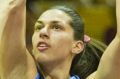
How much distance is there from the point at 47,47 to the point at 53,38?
5 centimetres

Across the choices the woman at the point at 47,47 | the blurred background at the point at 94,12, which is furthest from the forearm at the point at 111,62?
the blurred background at the point at 94,12

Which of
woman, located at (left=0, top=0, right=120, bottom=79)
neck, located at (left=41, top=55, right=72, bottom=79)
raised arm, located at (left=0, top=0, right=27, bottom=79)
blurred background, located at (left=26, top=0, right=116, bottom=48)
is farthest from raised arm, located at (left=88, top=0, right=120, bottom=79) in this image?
blurred background, located at (left=26, top=0, right=116, bottom=48)

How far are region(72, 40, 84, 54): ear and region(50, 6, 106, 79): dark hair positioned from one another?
0.06 ft

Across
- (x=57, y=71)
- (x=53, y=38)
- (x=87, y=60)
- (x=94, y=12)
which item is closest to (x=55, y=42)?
(x=53, y=38)

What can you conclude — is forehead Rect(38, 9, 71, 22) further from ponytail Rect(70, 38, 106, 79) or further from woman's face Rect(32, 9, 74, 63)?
ponytail Rect(70, 38, 106, 79)

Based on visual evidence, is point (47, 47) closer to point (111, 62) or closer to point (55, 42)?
point (55, 42)

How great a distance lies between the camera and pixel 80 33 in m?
1.98

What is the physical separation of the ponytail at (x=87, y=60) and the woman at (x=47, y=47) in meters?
0.04

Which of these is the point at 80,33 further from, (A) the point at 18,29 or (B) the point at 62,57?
(A) the point at 18,29

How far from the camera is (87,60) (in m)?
2.07

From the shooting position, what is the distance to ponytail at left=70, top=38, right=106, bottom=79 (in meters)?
2.04

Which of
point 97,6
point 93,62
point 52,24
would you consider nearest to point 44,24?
point 52,24

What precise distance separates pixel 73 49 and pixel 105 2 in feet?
6.39

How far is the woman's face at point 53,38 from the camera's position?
1865 mm
